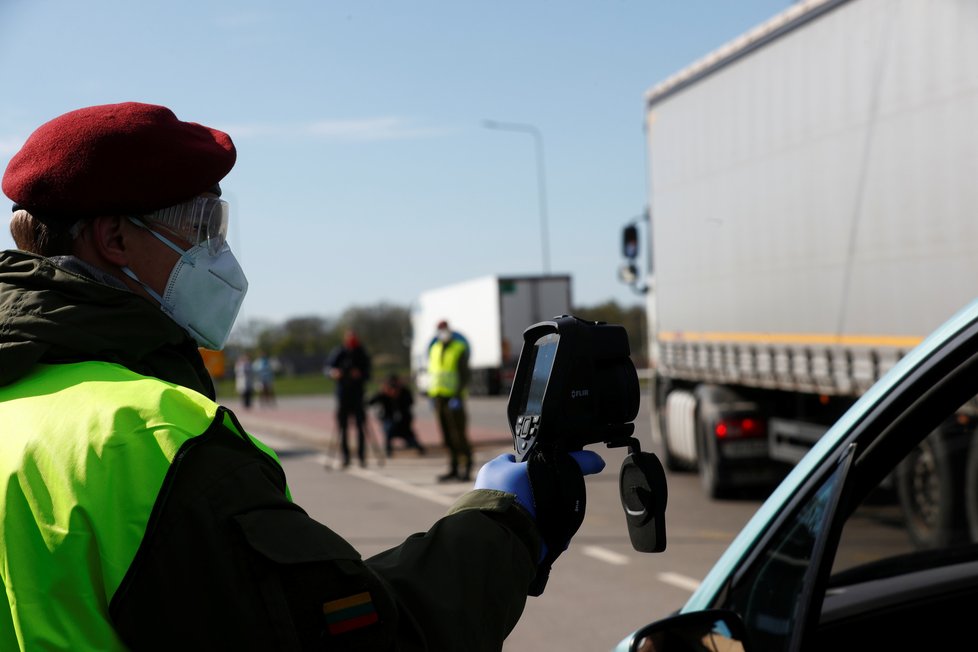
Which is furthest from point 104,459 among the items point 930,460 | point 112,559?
point 930,460

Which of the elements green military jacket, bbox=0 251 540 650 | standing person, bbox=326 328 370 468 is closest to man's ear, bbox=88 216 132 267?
green military jacket, bbox=0 251 540 650

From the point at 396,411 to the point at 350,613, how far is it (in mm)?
15918

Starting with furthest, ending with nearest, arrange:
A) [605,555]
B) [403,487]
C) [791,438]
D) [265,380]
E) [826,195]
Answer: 1. [265,380]
2. [403,487]
3. [791,438]
4. [826,195]
5. [605,555]

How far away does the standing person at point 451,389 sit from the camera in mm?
12938

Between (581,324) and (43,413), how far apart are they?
2.41 ft

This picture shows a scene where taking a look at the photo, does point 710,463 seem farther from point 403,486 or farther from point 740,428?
point 403,486

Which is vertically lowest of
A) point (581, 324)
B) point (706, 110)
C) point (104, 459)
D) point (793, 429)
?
point (793, 429)

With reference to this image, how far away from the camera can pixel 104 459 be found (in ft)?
4.18

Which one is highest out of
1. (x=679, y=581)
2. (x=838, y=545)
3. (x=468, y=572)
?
(x=468, y=572)

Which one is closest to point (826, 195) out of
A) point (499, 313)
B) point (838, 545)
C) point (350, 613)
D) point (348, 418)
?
point (838, 545)

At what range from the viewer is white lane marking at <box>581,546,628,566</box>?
8.09 m

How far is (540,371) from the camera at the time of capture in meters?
1.69

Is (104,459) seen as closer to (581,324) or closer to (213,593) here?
(213,593)

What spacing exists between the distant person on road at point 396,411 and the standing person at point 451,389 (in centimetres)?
370
